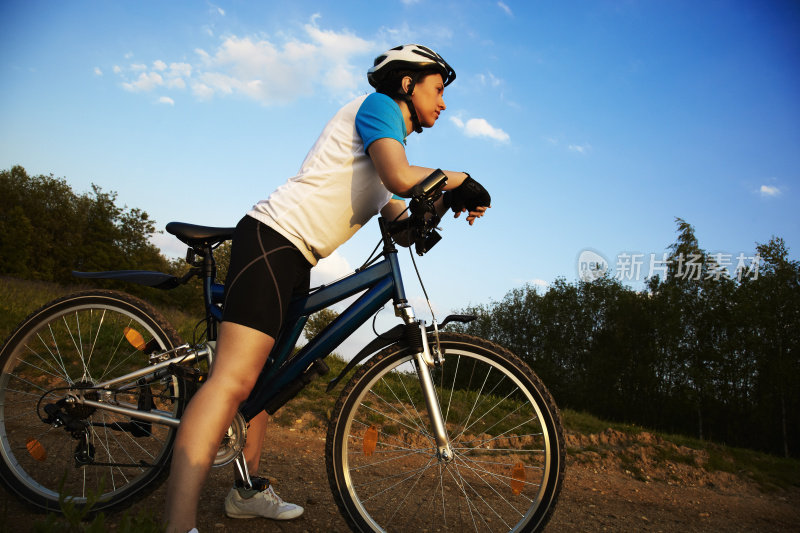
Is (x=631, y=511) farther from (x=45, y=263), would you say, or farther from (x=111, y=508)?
(x=45, y=263)

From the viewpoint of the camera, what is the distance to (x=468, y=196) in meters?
2.47

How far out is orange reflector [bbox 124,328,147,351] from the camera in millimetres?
2871

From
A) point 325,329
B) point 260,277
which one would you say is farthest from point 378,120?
point 325,329

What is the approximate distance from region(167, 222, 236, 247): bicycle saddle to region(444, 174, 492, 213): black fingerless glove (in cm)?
115

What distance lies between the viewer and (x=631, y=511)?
4.34 meters

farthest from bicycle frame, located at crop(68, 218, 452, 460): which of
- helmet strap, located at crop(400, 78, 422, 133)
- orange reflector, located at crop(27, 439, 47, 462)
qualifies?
orange reflector, located at crop(27, 439, 47, 462)

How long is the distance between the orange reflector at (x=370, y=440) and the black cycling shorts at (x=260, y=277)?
2.12 feet

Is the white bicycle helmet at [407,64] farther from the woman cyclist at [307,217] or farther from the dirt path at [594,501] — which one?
the dirt path at [594,501]

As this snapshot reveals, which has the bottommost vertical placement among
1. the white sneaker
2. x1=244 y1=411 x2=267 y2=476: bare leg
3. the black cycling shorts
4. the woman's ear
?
the white sneaker

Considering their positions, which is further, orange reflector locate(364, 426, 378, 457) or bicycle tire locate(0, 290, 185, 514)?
bicycle tire locate(0, 290, 185, 514)

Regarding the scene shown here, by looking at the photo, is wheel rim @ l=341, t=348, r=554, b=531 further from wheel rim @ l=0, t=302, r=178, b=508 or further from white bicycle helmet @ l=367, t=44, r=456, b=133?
white bicycle helmet @ l=367, t=44, r=456, b=133

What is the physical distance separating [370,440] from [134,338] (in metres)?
1.49

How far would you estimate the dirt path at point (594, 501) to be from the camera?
290 cm

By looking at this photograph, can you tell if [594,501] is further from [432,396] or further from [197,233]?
[197,233]
